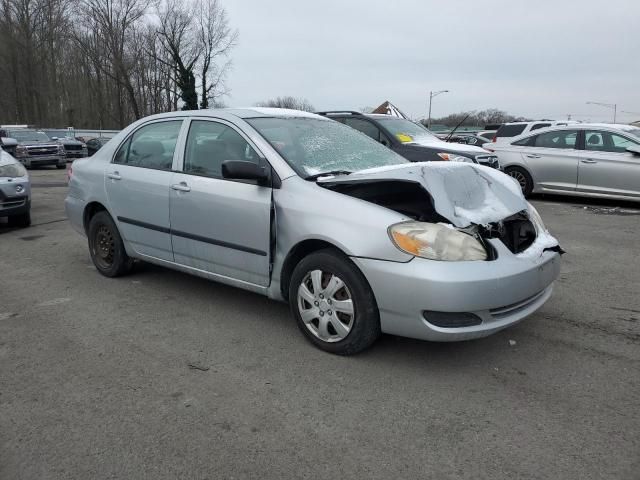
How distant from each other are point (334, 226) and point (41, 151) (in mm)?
20828

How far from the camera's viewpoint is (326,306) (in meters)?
3.46

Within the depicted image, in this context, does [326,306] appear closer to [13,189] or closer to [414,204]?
[414,204]

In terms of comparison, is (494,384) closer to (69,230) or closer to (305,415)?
(305,415)

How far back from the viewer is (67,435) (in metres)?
2.65

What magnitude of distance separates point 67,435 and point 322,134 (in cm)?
289

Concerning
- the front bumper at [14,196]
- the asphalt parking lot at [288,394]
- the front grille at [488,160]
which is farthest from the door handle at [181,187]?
the front grille at [488,160]

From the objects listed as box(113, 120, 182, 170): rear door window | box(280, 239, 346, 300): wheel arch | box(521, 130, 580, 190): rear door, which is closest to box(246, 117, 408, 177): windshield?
box(280, 239, 346, 300): wheel arch

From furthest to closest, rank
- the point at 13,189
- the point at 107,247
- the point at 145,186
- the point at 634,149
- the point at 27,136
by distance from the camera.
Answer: the point at 27,136, the point at 634,149, the point at 13,189, the point at 107,247, the point at 145,186

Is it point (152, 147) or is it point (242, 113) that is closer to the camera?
point (242, 113)

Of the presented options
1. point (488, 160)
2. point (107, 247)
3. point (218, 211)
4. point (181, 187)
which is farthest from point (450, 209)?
point (488, 160)

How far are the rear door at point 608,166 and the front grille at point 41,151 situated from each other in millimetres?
19081

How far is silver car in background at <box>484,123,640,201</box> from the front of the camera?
31.7ft

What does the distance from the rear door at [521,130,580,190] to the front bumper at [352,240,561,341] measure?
26.2ft

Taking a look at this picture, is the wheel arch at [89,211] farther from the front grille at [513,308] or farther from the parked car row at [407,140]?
the parked car row at [407,140]
